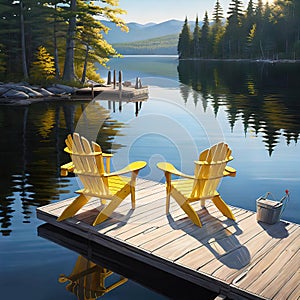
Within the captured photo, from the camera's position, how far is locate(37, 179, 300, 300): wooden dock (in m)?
4.50

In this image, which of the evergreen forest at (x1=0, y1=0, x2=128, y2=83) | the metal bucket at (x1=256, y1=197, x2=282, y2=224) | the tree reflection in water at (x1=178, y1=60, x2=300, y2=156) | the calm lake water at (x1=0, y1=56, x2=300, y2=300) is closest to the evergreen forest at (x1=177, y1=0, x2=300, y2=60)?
the tree reflection in water at (x1=178, y1=60, x2=300, y2=156)

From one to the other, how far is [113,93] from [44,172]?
18772 millimetres

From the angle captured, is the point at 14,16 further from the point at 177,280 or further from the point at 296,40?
the point at 296,40

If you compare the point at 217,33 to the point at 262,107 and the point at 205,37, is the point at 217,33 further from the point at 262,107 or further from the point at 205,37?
the point at 262,107

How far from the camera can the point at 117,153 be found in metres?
12.7

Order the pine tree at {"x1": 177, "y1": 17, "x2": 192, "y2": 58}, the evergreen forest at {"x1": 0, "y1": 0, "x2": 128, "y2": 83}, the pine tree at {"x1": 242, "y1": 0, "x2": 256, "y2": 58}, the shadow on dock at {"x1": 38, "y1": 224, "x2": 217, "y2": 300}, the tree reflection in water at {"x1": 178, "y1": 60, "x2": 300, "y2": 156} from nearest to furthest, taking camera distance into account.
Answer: the shadow on dock at {"x1": 38, "y1": 224, "x2": 217, "y2": 300} < the tree reflection in water at {"x1": 178, "y1": 60, "x2": 300, "y2": 156} < the evergreen forest at {"x1": 0, "y1": 0, "x2": 128, "y2": 83} < the pine tree at {"x1": 242, "y1": 0, "x2": 256, "y2": 58} < the pine tree at {"x1": 177, "y1": 17, "x2": 192, "y2": 58}

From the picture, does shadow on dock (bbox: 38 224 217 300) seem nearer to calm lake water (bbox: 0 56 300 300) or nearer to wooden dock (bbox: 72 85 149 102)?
calm lake water (bbox: 0 56 300 300)

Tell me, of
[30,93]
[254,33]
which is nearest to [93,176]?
[30,93]

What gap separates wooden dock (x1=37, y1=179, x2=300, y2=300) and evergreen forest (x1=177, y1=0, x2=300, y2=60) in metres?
80.9

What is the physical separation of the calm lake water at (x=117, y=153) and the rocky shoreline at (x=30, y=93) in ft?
5.99

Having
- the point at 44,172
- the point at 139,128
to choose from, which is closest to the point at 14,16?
the point at 139,128

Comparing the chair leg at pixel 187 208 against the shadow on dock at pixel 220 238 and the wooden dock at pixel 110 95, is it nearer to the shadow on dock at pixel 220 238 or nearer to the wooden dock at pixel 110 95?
the shadow on dock at pixel 220 238

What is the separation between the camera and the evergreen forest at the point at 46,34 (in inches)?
1179

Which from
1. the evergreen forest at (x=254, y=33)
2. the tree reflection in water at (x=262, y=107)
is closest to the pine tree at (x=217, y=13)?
the evergreen forest at (x=254, y=33)
